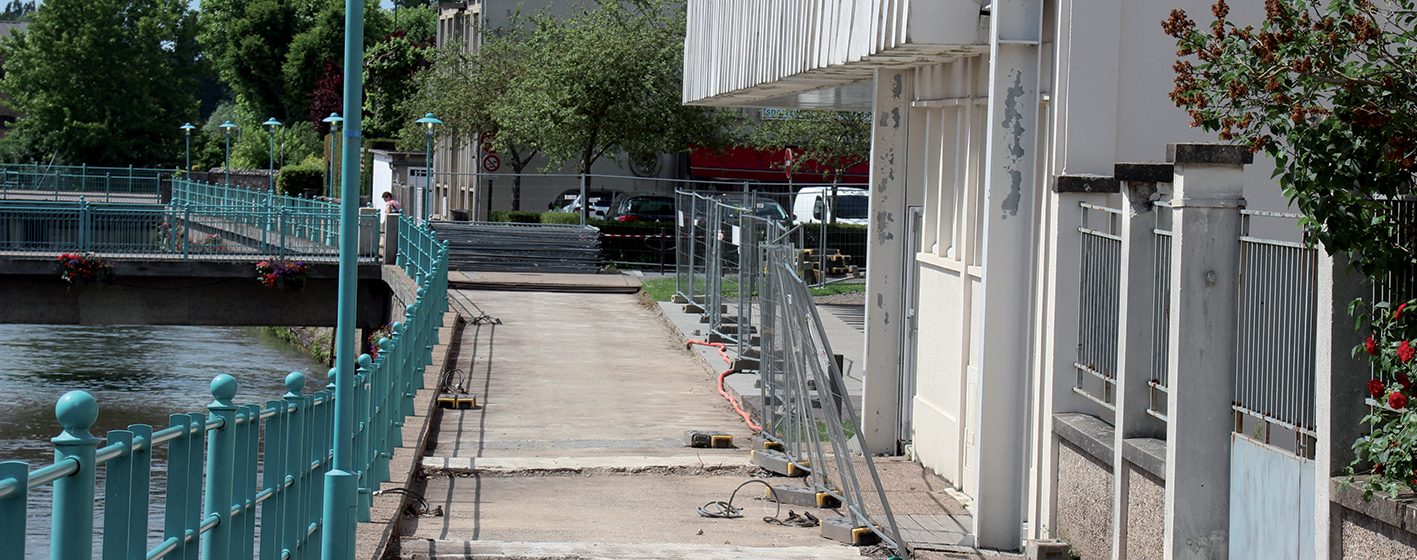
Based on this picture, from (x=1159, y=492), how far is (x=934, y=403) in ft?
14.7

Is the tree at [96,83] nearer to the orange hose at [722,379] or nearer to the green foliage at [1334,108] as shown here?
the orange hose at [722,379]

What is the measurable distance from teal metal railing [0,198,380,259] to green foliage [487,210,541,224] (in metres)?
8.92

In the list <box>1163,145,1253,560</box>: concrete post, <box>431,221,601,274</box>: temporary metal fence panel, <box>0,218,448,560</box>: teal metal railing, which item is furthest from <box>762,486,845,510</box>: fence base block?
<box>431,221,601,274</box>: temporary metal fence panel

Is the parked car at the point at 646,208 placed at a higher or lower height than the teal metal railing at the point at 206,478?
higher

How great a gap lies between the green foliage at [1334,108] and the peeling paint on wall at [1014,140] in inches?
66.1

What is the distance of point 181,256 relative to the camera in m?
32.9

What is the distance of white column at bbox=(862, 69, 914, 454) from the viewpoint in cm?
1284

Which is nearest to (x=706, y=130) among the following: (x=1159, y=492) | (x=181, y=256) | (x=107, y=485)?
(x=181, y=256)

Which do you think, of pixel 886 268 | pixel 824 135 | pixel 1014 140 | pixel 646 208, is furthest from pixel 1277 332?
pixel 824 135

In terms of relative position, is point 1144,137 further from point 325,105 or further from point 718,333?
point 325,105

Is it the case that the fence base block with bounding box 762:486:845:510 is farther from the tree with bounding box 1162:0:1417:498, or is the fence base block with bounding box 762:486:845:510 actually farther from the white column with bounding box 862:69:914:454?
the tree with bounding box 1162:0:1417:498

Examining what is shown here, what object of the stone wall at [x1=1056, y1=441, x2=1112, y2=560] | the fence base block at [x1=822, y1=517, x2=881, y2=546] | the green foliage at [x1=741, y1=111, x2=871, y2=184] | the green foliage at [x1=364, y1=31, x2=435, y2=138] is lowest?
the fence base block at [x1=822, y1=517, x2=881, y2=546]

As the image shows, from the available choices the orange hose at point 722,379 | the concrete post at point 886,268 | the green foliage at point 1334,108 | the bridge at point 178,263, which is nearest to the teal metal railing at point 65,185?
the bridge at point 178,263

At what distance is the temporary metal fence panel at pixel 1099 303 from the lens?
8.40 meters
